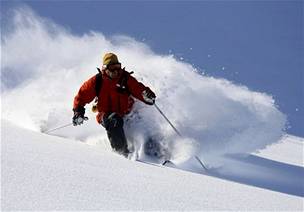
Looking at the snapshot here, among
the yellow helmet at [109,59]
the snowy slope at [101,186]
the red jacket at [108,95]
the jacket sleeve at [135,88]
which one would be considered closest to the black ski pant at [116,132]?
the red jacket at [108,95]

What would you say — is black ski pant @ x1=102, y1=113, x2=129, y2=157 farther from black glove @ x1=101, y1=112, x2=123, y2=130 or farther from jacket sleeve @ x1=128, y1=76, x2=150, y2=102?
jacket sleeve @ x1=128, y1=76, x2=150, y2=102

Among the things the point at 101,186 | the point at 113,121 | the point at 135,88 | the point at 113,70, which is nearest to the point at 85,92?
the point at 113,70

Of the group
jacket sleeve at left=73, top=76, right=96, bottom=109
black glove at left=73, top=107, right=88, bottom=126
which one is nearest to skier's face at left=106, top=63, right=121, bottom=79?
jacket sleeve at left=73, top=76, right=96, bottom=109

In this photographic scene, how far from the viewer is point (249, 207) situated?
14.5 ft

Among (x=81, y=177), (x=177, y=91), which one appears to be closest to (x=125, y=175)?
(x=81, y=177)

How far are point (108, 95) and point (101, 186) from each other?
134 inches

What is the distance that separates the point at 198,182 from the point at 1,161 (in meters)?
1.80

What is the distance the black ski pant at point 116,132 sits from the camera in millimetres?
7117

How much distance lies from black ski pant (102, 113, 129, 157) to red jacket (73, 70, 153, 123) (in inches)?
8.9

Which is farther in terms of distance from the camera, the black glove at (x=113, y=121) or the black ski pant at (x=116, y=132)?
the black glove at (x=113, y=121)

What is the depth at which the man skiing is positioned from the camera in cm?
733

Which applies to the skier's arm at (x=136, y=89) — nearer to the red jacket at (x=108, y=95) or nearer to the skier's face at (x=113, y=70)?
the red jacket at (x=108, y=95)

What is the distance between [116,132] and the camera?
7262 millimetres

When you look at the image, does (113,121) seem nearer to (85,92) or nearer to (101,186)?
(85,92)
